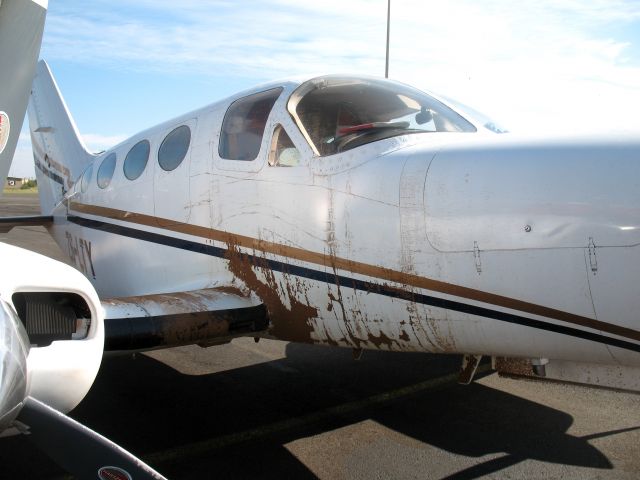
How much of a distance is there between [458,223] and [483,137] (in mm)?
701

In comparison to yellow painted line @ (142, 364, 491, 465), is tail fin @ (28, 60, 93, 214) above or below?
above

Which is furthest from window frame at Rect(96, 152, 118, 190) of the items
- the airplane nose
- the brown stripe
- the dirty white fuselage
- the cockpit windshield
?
the airplane nose

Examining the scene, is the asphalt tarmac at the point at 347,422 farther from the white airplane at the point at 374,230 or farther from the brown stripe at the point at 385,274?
the white airplane at the point at 374,230

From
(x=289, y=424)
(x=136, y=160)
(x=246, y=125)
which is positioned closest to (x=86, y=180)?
(x=136, y=160)

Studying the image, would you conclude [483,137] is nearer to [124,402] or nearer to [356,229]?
[356,229]

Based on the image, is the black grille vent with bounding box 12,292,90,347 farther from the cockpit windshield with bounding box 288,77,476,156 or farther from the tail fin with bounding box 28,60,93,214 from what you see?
the tail fin with bounding box 28,60,93,214

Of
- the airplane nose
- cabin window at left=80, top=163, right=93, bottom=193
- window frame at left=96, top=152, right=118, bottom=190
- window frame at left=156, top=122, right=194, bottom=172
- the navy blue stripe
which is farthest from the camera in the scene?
cabin window at left=80, top=163, right=93, bottom=193

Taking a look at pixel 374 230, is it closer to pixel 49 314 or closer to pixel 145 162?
pixel 49 314

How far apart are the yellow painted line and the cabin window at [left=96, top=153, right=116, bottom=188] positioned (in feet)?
10.9

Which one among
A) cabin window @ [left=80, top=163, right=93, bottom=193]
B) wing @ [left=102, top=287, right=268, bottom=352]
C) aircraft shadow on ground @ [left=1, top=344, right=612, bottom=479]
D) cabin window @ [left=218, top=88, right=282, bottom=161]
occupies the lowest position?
aircraft shadow on ground @ [left=1, top=344, right=612, bottom=479]

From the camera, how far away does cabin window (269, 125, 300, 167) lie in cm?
435

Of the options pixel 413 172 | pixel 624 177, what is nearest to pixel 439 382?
pixel 413 172

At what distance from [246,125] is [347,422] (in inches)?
99.1

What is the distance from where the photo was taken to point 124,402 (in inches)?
214
